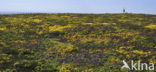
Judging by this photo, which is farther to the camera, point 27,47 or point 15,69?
point 27,47

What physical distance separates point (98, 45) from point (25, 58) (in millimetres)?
8010

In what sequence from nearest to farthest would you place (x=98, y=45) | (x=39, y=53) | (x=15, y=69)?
(x=15, y=69) < (x=39, y=53) < (x=98, y=45)

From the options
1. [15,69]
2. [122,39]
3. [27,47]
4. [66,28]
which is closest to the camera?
[15,69]

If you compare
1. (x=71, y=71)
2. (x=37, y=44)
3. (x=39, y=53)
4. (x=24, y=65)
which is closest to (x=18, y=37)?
(x=37, y=44)

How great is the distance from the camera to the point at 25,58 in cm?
1809

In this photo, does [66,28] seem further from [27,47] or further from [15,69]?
[15,69]

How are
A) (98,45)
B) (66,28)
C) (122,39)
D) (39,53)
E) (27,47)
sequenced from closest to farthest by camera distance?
(39,53), (27,47), (98,45), (122,39), (66,28)

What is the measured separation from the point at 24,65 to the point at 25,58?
85.5 inches

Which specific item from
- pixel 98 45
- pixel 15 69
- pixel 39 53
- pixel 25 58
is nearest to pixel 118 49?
Result: pixel 98 45

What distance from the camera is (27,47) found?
20906mm

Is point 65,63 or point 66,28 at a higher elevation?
point 66,28

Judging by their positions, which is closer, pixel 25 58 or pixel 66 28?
pixel 25 58

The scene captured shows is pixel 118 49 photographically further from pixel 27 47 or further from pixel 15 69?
pixel 15 69

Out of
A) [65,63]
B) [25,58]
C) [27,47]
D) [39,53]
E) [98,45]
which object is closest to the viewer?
[65,63]
